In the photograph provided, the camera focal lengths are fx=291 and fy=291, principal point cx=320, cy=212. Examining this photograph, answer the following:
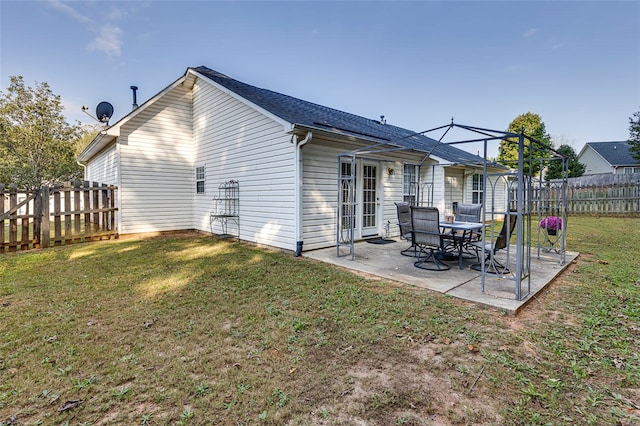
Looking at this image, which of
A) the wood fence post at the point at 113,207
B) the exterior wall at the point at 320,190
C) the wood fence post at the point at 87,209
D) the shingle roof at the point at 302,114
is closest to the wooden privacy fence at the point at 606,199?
the shingle roof at the point at 302,114

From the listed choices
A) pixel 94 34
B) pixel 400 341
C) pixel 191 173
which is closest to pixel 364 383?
pixel 400 341

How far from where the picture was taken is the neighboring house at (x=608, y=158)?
28922mm

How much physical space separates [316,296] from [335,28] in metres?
11.0

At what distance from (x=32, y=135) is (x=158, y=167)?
14498 millimetres

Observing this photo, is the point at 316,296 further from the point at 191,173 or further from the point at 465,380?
A: the point at 191,173

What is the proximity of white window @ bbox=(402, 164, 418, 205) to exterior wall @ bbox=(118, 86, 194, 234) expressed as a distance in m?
7.17

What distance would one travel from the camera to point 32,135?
56.2 ft

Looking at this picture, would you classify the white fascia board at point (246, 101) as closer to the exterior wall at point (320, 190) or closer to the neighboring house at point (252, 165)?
the neighboring house at point (252, 165)

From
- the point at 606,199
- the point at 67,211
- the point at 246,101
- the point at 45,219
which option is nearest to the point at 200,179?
the point at 67,211

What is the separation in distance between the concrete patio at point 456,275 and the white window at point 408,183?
115 inches

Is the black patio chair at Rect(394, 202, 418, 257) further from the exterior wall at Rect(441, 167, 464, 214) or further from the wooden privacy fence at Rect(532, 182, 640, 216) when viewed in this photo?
the wooden privacy fence at Rect(532, 182, 640, 216)

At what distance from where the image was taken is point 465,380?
215 centimetres

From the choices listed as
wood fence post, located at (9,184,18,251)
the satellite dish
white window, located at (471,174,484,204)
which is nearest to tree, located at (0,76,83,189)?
the satellite dish

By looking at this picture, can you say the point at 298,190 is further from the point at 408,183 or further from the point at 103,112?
the point at 103,112
